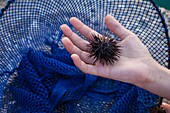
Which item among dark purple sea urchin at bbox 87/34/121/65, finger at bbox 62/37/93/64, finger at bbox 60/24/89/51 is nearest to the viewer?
dark purple sea urchin at bbox 87/34/121/65

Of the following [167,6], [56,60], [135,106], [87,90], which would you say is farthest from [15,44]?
[167,6]

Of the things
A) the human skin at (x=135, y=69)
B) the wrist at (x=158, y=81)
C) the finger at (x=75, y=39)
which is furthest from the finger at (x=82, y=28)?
the wrist at (x=158, y=81)

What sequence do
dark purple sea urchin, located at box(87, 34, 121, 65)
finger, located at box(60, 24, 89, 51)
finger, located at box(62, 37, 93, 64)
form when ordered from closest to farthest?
dark purple sea urchin, located at box(87, 34, 121, 65) < finger, located at box(62, 37, 93, 64) < finger, located at box(60, 24, 89, 51)

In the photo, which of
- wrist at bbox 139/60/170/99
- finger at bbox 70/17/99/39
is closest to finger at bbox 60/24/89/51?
finger at bbox 70/17/99/39

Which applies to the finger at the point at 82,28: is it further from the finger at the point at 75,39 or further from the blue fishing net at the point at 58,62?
the blue fishing net at the point at 58,62

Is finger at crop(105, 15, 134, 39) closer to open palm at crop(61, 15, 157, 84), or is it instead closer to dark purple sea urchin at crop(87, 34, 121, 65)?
open palm at crop(61, 15, 157, 84)

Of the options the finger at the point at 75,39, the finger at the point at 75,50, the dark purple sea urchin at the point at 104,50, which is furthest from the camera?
the finger at the point at 75,39

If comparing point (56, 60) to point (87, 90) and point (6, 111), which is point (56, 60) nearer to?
point (87, 90)
